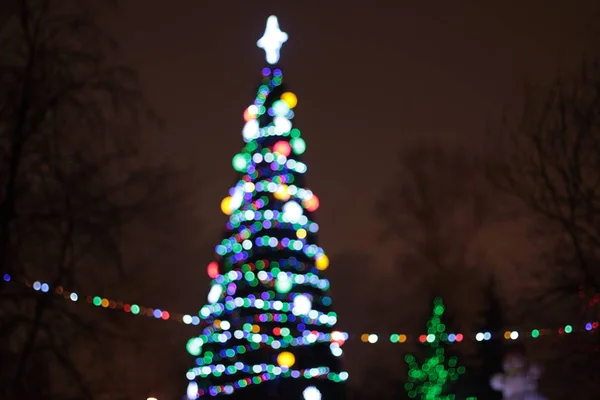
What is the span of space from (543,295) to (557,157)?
2.34 metres

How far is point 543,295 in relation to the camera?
41.8 ft

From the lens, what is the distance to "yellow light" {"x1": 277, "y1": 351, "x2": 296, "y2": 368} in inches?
685

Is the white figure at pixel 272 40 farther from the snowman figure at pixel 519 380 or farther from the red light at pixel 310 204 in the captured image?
the snowman figure at pixel 519 380

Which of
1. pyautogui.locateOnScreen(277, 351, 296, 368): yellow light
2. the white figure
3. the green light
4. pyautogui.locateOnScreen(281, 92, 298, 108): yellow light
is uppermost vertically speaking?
the white figure

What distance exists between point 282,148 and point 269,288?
10.5 feet

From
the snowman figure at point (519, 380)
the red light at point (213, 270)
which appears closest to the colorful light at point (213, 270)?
the red light at point (213, 270)

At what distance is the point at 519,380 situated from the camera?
13.9 metres

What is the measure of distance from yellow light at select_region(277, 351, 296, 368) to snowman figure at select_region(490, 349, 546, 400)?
483cm

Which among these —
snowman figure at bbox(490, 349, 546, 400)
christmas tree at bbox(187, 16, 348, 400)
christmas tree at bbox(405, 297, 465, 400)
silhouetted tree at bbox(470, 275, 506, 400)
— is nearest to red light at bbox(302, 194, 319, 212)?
→ christmas tree at bbox(187, 16, 348, 400)

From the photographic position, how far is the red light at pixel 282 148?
18219mm

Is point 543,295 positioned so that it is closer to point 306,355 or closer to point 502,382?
point 502,382

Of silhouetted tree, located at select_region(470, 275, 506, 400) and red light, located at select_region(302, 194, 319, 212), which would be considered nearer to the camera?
red light, located at select_region(302, 194, 319, 212)

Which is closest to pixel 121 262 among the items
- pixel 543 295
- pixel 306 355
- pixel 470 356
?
pixel 543 295

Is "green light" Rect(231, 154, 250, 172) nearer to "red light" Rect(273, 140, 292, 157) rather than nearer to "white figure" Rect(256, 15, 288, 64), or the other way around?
"red light" Rect(273, 140, 292, 157)
